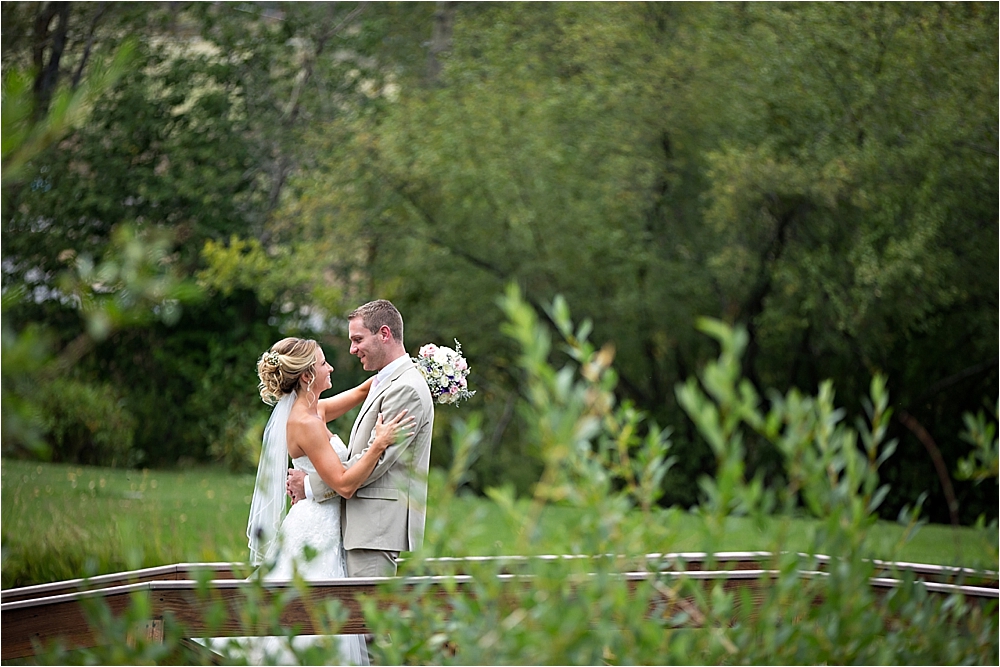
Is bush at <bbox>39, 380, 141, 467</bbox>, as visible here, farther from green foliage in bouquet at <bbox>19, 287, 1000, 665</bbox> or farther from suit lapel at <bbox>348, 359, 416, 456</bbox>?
green foliage in bouquet at <bbox>19, 287, 1000, 665</bbox>

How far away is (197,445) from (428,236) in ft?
14.5

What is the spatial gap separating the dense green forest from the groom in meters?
8.37

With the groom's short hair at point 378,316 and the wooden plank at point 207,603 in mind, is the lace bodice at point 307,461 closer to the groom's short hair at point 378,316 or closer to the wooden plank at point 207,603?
the groom's short hair at point 378,316

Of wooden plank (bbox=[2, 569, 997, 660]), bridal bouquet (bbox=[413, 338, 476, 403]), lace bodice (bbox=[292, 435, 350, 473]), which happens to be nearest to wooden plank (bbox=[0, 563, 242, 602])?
wooden plank (bbox=[2, 569, 997, 660])

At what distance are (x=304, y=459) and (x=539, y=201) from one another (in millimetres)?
9433

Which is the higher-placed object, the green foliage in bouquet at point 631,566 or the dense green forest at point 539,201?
the green foliage in bouquet at point 631,566

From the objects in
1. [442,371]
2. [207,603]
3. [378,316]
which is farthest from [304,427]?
[207,603]

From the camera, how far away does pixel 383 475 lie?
429 cm

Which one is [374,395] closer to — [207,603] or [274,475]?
[274,475]

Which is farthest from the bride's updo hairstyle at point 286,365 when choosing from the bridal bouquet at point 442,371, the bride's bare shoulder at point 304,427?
the bridal bouquet at point 442,371

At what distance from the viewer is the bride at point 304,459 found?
13.7 feet

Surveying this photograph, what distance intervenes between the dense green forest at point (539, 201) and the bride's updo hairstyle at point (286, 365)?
8.31 meters

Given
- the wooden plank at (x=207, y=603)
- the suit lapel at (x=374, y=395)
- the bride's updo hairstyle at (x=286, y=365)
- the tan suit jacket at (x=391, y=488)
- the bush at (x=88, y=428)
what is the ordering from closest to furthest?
the wooden plank at (x=207, y=603) → the tan suit jacket at (x=391, y=488) → the suit lapel at (x=374, y=395) → the bride's updo hairstyle at (x=286, y=365) → the bush at (x=88, y=428)

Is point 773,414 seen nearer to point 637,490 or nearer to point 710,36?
point 637,490
